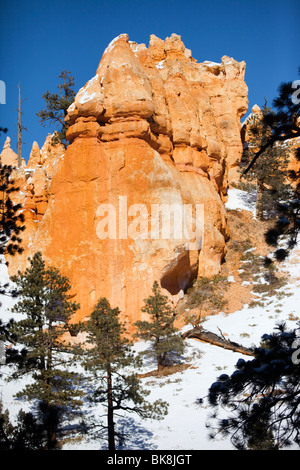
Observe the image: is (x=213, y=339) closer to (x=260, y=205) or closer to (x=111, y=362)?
(x=111, y=362)

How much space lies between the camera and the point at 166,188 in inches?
956

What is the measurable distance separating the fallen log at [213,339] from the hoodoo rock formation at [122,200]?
2983 millimetres

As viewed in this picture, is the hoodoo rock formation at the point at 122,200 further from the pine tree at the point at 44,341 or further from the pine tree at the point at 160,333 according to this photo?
the pine tree at the point at 44,341

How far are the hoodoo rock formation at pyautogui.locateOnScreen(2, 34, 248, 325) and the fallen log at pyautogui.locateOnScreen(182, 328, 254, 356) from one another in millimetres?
2983

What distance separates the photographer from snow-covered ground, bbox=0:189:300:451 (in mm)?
13602

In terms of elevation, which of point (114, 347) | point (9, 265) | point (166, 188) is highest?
point (166, 188)

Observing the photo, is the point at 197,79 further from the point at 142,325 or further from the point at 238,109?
the point at 142,325

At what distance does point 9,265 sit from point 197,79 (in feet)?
66.6

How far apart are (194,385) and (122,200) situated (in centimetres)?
1069

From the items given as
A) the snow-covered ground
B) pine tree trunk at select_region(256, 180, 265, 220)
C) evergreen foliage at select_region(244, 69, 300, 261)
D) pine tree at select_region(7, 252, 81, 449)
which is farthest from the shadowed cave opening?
evergreen foliage at select_region(244, 69, 300, 261)

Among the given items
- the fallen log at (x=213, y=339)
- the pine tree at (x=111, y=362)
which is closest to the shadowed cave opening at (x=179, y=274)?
the fallen log at (x=213, y=339)

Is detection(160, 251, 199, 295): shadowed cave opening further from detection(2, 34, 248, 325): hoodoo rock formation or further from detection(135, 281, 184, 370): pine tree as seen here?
detection(135, 281, 184, 370): pine tree

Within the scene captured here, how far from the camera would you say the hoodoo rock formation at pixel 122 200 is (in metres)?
22.8
